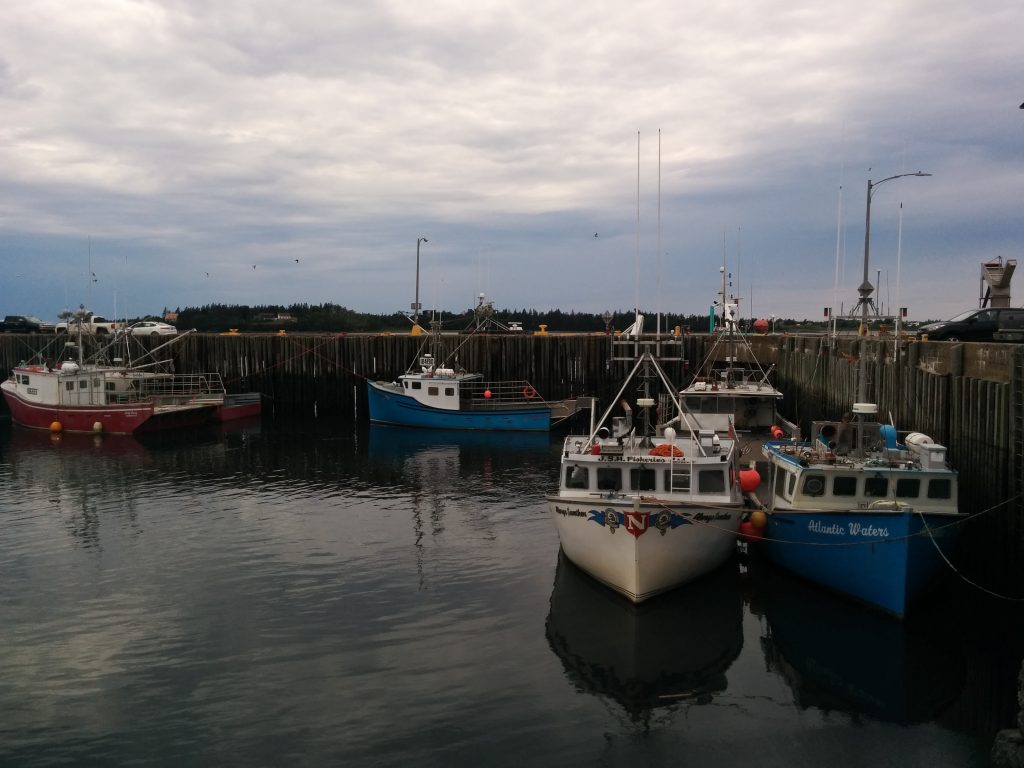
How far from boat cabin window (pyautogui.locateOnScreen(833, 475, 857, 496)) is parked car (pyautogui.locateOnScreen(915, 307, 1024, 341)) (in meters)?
10.0

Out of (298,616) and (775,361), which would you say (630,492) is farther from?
(775,361)

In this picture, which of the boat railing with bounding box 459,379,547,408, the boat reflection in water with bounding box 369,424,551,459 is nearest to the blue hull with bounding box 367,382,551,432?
the boat reflection in water with bounding box 369,424,551,459

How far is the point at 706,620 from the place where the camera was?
53.6ft

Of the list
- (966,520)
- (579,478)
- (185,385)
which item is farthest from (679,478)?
(185,385)

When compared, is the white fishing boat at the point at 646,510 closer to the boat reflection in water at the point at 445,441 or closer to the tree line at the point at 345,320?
the boat reflection in water at the point at 445,441

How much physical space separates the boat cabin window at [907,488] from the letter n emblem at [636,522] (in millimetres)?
5473

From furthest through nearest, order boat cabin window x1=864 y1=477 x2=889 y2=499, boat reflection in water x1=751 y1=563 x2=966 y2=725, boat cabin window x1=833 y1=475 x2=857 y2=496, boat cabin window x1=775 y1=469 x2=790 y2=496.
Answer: boat cabin window x1=775 y1=469 x2=790 y2=496
boat cabin window x1=833 y1=475 x2=857 y2=496
boat cabin window x1=864 y1=477 x2=889 y2=499
boat reflection in water x1=751 y1=563 x2=966 y2=725

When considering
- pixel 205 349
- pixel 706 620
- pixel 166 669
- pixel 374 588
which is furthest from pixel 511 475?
pixel 205 349

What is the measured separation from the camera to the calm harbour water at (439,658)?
1165 centimetres

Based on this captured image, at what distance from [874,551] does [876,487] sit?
1.62m

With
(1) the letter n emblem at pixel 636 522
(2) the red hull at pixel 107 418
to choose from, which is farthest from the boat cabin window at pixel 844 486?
(2) the red hull at pixel 107 418

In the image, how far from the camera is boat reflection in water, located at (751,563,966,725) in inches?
514

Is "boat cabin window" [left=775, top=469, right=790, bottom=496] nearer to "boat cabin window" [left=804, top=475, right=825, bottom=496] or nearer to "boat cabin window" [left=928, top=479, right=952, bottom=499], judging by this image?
"boat cabin window" [left=804, top=475, right=825, bottom=496]

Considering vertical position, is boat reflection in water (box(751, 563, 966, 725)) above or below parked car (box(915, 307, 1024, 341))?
below
